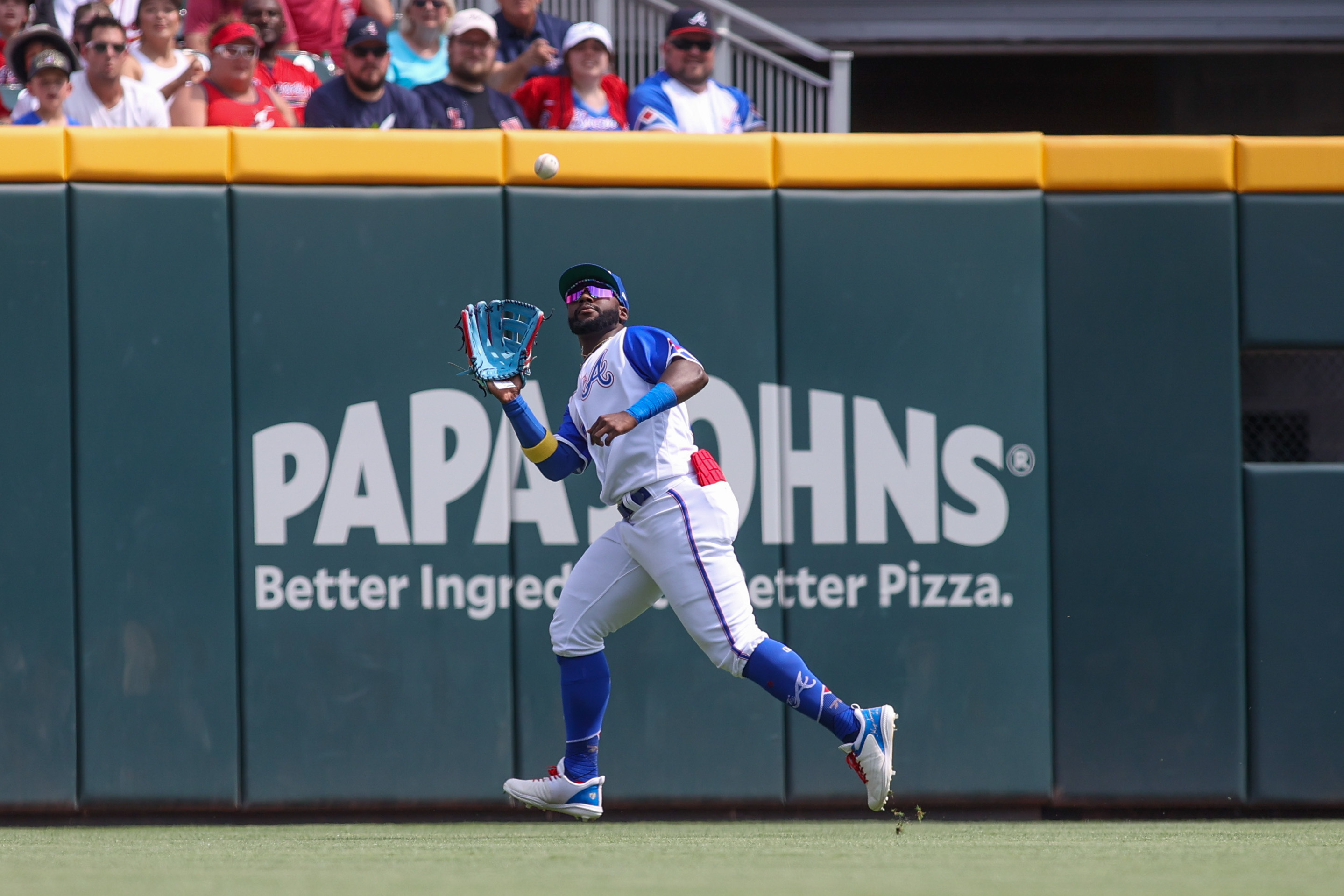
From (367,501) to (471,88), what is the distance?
2.02 m

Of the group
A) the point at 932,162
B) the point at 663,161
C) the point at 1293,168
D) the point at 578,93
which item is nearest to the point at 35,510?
the point at 663,161

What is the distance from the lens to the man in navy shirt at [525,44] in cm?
645

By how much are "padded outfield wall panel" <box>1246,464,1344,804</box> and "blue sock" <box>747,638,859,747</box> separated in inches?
85.5

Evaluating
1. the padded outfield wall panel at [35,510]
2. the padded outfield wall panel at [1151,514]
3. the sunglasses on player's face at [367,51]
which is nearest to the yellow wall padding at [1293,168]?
the padded outfield wall panel at [1151,514]

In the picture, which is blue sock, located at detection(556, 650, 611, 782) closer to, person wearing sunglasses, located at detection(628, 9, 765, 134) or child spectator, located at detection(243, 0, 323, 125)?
person wearing sunglasses, located at detection(628, 9, 765, 134)

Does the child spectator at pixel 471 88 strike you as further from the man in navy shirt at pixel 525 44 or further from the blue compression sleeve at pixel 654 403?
the blue compression sleeve at pixel 654 403

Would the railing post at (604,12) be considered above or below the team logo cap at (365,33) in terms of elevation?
above

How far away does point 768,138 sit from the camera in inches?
210

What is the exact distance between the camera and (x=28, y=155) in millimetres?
5098

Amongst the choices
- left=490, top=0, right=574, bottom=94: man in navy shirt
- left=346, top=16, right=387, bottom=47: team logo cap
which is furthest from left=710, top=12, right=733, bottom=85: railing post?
left=346, top=16, right=387, bottom=47: team logo cap

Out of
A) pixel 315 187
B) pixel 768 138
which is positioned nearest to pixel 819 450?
pixel 768 138

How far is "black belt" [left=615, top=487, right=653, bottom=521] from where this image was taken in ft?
13.7

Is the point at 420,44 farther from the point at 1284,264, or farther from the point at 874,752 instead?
the point at 874,752

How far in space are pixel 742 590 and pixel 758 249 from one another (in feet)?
5.49
